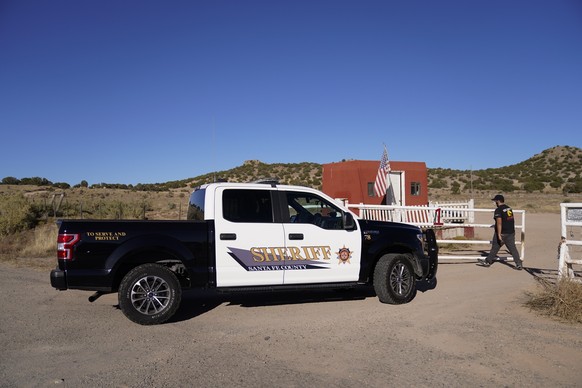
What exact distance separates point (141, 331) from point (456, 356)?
13.0ft

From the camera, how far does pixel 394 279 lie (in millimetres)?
8359

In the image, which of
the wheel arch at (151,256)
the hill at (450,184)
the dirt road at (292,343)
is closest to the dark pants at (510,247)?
the dirt road at (292,343)

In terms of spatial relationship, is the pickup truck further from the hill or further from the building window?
the hill

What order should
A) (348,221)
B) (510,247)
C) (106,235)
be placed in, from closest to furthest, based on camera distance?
1. (106,235)
2. (348,221)
3. (510,247)

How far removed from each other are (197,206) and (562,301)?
18.5 ft

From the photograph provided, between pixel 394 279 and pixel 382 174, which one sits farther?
pixel 382 174

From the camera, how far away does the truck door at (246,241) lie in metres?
7.35

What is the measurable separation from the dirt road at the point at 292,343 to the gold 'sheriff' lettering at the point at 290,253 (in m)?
0.85

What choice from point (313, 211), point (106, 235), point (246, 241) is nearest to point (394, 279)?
point (313, 211)

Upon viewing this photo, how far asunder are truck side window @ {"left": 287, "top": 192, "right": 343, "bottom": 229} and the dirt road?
1.38m

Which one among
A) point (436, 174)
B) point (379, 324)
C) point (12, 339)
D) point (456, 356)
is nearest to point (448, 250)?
point (379, 324)

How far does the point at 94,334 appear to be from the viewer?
648 cm

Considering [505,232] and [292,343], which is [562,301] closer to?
[292,343]

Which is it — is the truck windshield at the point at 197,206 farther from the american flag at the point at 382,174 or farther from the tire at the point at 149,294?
the american flag at the point at 382,174
